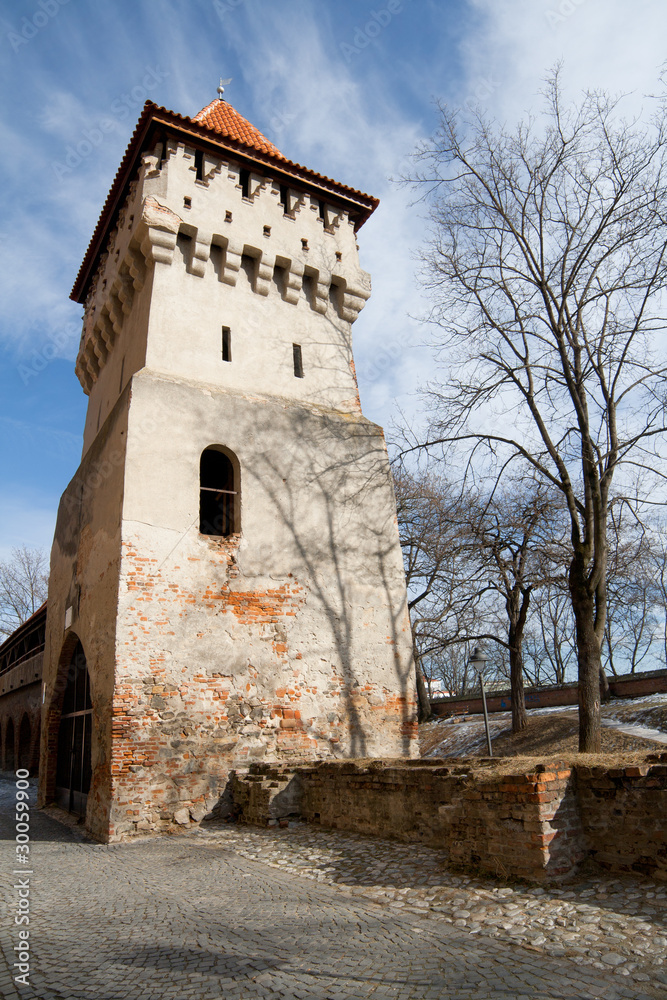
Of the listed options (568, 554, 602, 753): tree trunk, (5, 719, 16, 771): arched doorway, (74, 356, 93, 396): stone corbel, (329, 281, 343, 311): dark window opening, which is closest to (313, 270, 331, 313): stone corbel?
(329, 281, 343, 311): dark window opening

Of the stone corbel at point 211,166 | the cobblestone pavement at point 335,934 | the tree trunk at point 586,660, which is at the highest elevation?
the stone corbel at point 211,166

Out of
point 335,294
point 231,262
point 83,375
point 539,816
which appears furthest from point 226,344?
point 539,816

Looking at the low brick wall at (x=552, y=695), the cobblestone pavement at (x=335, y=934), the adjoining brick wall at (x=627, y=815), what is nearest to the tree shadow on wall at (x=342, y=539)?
the cobblestone pavement at (x=335, y=934)

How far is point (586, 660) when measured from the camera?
9.99 metres

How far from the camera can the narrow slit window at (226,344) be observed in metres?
12.1

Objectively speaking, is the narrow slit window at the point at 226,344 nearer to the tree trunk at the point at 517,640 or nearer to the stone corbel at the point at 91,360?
the stone corbel at the point at 91,360

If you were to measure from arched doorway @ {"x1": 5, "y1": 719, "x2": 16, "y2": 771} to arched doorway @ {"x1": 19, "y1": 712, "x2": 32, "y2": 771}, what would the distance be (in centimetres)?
144

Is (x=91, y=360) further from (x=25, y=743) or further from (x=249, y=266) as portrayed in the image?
(x=25, y=743)

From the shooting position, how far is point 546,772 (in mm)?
4992

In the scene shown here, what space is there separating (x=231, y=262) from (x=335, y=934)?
1141 cm

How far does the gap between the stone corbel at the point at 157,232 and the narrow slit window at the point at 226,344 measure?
161cm

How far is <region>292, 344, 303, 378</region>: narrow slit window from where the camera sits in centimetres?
1291

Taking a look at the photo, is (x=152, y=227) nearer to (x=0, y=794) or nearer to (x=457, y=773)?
(x=457, y=773)

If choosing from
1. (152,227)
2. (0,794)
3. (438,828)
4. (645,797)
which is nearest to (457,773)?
(438,828)
